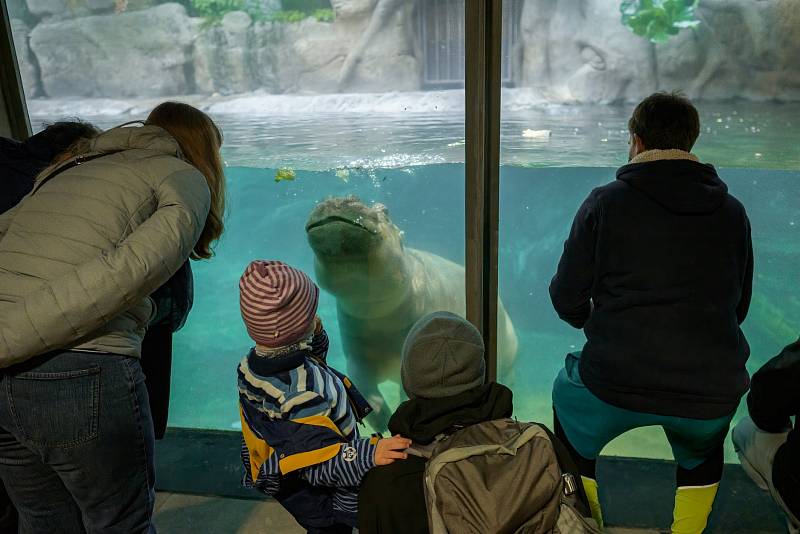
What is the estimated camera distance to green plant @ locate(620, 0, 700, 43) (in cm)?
231

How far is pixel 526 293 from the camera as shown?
16.2 feet

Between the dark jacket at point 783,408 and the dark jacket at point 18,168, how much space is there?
2.39 meters

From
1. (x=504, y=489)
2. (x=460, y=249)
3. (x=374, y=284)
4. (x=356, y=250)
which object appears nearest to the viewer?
(x=504, y=489)

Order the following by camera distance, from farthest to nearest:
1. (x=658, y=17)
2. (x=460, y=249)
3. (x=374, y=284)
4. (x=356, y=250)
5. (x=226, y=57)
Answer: (x=374, y=284) → (x=356, y=250) → (x=460, y=249) → (x=226, y=57) → (x=658, y=17)

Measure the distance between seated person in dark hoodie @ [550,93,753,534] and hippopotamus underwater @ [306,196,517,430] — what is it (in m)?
2.01

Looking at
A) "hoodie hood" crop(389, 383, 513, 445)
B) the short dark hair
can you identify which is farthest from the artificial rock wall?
"hoodie hood" crop(389, 383, 513, 445)

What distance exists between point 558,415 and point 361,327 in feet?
7.26

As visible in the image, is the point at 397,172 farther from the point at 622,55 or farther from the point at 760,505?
the point at 760,505

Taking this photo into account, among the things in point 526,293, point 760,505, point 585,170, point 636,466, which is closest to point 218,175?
point 636,466

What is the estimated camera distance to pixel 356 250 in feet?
12.1

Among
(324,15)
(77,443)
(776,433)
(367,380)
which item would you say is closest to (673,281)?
(776,433)

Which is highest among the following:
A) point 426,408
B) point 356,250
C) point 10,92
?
point 10,92

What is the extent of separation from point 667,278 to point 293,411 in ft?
3.55

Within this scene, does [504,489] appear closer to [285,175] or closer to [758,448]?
[758,448]
